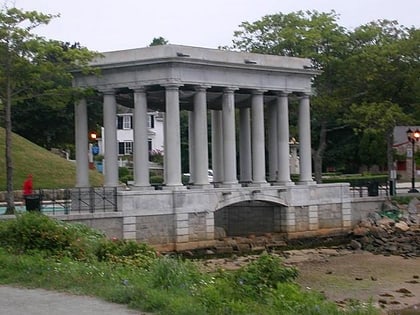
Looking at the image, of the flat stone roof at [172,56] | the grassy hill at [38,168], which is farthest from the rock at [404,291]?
the grassy hill at [38,168]

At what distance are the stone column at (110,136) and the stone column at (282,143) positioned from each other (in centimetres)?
935

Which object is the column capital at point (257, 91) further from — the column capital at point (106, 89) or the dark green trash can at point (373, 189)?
the dark green trash can at point (373, 189)

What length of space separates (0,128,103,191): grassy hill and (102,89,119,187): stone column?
9.29 m

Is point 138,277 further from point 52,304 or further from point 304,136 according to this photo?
point 304,136

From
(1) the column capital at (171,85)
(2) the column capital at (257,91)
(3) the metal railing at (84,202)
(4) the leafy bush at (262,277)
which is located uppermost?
(2) the column capital at (257,91)

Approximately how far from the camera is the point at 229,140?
4403cm

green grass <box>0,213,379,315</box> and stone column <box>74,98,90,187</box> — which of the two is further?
stone column <box>74,98,90,187</box>

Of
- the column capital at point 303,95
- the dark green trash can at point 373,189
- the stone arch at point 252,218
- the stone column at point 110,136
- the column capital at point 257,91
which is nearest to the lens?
the stone column at point 110,136

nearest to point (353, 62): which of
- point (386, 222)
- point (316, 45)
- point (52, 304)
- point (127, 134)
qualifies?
point (316, 45)

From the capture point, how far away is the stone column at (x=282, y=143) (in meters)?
46.6

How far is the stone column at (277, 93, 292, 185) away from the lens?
46575mm

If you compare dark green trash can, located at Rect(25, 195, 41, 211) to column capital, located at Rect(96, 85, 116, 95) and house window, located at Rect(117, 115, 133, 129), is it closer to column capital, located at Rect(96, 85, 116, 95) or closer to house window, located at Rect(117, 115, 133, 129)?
column capital, located at Rect(96, 85, 116, 95)

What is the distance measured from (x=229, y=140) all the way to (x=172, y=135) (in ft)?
12.8

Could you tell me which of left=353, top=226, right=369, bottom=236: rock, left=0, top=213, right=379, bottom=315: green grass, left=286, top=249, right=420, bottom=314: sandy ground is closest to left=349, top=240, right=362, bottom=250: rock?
left=286, top=249, right=420, bottom=314: sandy ground
